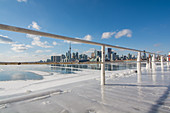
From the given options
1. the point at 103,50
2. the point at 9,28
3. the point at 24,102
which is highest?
the point at 9,28

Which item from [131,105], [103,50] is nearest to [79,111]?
[131,105]

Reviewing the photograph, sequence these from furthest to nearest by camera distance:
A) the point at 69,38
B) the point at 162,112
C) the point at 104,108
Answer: the point at 69,38 < the point at 104,108 < the point at 162,112

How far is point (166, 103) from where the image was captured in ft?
3.93

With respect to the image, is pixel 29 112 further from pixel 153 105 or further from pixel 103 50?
pixel 103 50

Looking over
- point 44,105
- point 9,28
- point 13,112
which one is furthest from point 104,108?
point 9,28

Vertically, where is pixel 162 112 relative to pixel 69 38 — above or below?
below

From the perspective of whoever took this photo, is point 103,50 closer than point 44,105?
→ No

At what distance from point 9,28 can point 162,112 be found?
2.45 metres

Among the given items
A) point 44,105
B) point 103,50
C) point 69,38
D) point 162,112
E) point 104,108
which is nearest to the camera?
point 162,112

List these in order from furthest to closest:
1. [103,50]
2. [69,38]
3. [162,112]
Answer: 1. [103,50]
2. [69,38]
3. [162,112]

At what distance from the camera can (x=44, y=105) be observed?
1229 mm

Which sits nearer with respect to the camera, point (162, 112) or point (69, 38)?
point (162, 112)

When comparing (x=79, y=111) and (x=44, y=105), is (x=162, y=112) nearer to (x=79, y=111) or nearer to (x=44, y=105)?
(x=79, y=111)

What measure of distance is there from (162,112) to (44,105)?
1.65m
